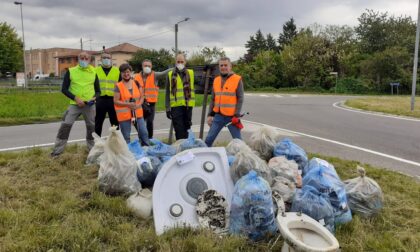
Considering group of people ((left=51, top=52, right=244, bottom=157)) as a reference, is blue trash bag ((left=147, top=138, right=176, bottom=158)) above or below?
below

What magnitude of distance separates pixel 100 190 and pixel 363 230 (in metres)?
2.81

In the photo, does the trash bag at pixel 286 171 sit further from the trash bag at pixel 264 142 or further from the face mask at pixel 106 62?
the face mask at pixel 106 62

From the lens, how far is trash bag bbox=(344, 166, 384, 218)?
388cm

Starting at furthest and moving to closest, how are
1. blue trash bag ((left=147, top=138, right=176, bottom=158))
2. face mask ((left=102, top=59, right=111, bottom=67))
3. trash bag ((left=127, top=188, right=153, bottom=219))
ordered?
face mask ((left=102, top=59, right=111, bottom=67)) < blue trash bag ((left=147, top=138, right=176, bottom=158)) < trash bag ((left=127, top=188, right=153, bottom=219))

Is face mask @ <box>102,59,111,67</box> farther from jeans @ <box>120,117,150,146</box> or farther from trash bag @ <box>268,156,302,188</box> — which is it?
trash bag @ <box>268,156,302,188</box>

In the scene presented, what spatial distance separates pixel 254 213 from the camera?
3.27m

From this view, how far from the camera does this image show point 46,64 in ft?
406

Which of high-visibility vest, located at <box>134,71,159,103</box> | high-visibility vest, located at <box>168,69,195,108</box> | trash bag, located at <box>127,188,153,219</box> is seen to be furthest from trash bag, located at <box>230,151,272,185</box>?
high-visibility vest, located at <box>134,71,159,103</box>

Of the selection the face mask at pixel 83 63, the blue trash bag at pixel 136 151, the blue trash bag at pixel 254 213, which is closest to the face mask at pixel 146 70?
the face mask at pixel 83 63

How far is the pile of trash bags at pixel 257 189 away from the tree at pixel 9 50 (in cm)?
5192

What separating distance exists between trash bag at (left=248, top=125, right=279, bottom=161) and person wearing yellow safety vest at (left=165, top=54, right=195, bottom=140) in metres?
1.58

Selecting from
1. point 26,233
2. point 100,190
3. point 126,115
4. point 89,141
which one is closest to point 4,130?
point 89,141

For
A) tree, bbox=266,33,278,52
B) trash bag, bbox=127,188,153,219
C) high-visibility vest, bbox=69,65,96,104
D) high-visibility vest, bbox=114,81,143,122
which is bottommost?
trash bag, bbox=127,188,153,219

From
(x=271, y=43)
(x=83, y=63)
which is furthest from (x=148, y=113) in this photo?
(x=271, y=43)
